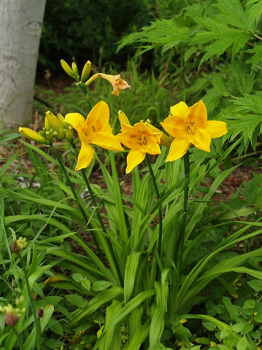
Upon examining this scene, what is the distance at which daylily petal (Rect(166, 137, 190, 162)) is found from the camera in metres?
1.53

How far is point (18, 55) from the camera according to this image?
3852mm

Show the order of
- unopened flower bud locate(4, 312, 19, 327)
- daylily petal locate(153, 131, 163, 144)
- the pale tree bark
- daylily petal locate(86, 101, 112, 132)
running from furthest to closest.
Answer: the pale tree bark → daylily petal locate(86, 101, 112, 132) → daylily petal locate(153, 131, 163, 144) → unopened flower bud locate(4, 312, 19, 327)

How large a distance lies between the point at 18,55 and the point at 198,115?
2731mm

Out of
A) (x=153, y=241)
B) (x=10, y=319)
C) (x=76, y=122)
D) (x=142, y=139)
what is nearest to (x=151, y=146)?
(x=142, y=139)

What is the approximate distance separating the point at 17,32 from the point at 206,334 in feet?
9.41

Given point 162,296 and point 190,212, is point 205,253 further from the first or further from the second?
point 162,296

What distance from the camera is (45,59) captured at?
5.87 metres

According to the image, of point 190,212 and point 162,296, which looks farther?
point 190,212

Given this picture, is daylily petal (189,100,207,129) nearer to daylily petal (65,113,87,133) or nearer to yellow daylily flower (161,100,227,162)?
yellow daylily flower (161,100,227,162)

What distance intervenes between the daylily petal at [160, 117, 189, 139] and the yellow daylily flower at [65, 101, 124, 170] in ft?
0.61

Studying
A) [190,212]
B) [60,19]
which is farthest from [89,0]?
[190,212]

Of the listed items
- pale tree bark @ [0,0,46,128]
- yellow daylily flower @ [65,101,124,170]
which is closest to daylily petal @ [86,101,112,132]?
yellow daylily flower @ [65,101,124,170]

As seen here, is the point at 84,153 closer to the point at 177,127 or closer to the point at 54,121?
the point at 54,121

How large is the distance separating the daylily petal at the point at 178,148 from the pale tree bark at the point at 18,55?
2.54 m
